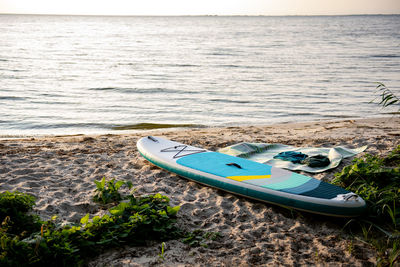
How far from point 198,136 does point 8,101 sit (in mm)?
7070

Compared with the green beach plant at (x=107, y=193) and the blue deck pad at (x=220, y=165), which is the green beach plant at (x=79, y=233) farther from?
the blue deck pad at (x=220, y=165)

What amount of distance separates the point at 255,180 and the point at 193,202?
789mm

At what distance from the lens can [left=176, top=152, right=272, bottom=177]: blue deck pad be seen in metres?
4.57

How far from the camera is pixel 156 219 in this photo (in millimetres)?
3436

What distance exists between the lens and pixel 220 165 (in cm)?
483

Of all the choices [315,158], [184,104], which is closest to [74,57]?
[184,104]

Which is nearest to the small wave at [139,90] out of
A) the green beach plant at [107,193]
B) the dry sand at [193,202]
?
the dry sand at [193,202]

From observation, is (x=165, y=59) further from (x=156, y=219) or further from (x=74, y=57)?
(x=156, y=219)

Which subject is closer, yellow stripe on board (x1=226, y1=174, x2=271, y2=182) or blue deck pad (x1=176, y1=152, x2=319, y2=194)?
blue deck pad (x1=176, y1=152, x2=319, y2=194)

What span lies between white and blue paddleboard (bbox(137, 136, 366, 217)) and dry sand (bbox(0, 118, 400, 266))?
14cm

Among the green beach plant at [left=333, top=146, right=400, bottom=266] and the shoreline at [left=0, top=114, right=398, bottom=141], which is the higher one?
the green beach plant at [left=333, top=146, right=400, bottom=266]

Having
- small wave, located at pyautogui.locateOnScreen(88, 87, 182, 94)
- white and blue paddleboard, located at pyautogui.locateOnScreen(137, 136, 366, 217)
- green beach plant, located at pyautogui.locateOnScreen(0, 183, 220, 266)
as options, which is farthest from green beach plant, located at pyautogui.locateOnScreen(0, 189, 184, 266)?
small wave, located at pyautogui.locateOnScreen(88, 87, 182, 94)

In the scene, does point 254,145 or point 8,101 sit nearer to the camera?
point 254,145

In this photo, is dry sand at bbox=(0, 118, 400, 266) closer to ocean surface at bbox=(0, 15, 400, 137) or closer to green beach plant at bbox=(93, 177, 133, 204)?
green beach plant at bbox=(93, 177, 133, 204)
